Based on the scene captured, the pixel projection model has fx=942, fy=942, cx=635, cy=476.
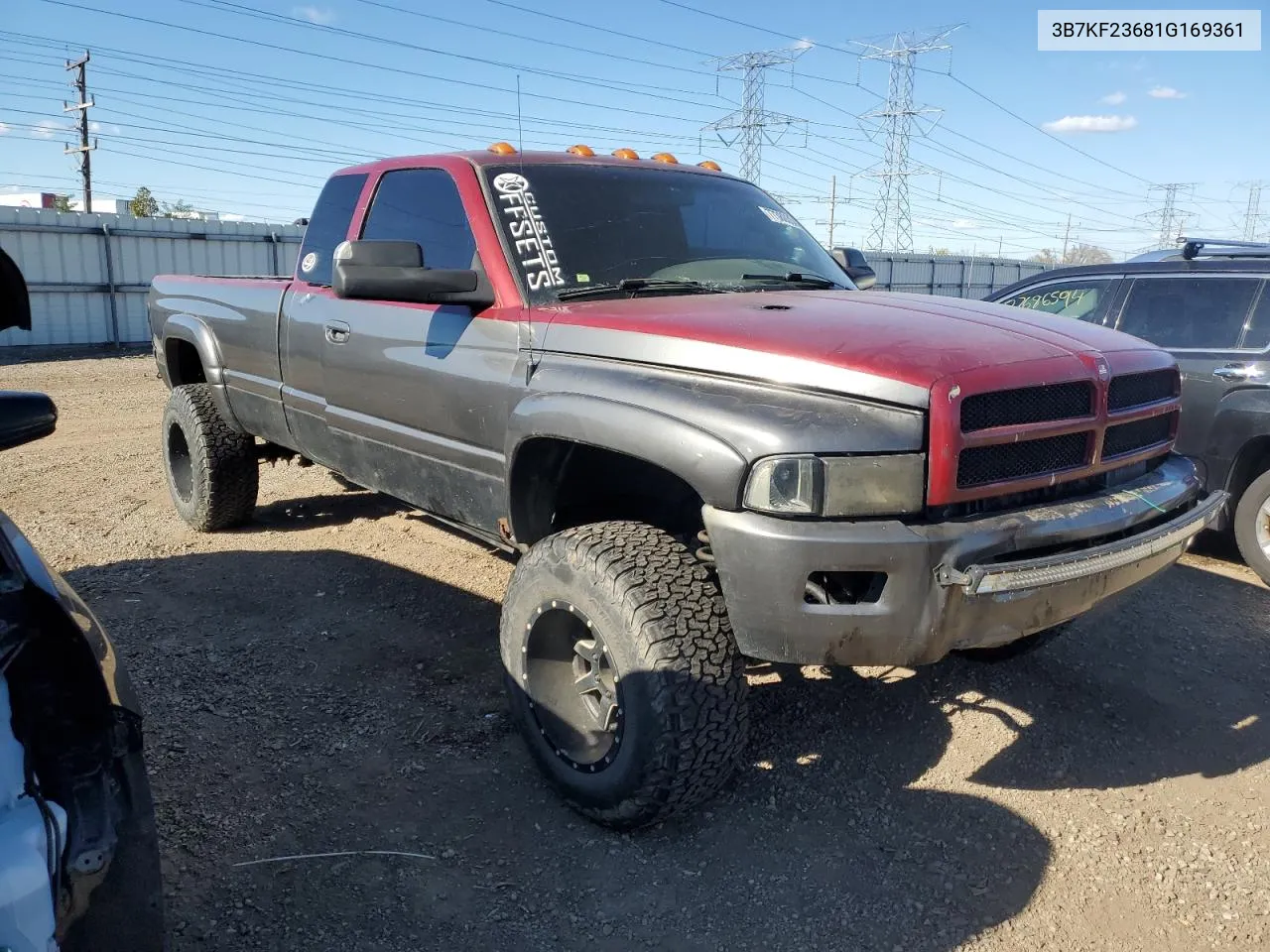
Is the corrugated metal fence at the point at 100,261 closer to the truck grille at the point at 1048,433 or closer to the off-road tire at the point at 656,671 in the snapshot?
the off-road tire at the point at 656,671

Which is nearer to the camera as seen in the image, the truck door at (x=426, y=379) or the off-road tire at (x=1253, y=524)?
the truck door at (x=426, y=379)

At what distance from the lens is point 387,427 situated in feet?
12.6

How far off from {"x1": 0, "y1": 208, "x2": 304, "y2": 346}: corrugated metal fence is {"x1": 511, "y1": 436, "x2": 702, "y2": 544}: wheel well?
1570 cm

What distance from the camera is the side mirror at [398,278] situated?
3146 mm

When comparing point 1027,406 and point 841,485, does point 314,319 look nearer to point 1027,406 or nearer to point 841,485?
point 841,485

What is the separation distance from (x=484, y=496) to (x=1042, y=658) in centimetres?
247

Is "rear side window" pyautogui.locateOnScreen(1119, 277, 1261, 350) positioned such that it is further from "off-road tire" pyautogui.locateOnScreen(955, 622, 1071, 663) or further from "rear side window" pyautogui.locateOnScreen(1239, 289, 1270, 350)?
"off-road tire" pyautogui.locateOnScreen(955, 622, 1071, 663)

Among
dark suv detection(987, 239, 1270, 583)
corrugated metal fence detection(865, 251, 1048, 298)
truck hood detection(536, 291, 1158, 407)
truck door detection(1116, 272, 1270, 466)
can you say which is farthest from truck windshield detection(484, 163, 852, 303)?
corrugated metal fence detection(865, 251, 1048, 298)

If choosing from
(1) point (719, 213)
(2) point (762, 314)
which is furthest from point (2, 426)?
(1) point (719, 213)

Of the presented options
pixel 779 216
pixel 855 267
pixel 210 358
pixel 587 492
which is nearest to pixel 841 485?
pixel 587 492

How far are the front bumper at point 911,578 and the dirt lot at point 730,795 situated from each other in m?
0.66

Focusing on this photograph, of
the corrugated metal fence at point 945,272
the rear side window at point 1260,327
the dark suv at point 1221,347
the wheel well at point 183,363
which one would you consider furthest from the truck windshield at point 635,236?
the corrugated metal fence at point 945,272

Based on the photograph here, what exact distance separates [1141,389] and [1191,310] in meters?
2.99

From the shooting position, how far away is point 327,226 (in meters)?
4.55
